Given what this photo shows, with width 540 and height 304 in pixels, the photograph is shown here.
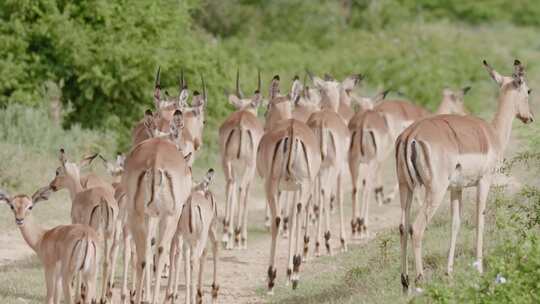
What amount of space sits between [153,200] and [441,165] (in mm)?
2222

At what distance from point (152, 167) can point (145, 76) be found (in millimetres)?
8875

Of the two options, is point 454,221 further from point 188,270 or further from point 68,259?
point 68,259

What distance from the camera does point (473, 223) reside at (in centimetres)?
1223

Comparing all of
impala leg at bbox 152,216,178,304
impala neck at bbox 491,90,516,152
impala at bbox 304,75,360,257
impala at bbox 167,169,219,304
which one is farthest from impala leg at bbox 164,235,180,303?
impala neck at bbox 491,90,516,152

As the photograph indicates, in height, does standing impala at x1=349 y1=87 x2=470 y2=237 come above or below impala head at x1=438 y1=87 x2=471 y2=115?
below

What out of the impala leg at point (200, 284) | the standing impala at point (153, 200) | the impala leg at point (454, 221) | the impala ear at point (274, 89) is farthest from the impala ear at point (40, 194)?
the impala ear at point (274, 89)

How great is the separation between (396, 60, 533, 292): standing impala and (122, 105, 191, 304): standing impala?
1740 mm

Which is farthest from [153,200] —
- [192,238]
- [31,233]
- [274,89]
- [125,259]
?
[274,89]

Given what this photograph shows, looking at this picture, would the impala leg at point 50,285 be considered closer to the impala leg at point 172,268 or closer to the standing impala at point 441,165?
the impala leg at point 172,268

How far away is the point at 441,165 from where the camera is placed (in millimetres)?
9570

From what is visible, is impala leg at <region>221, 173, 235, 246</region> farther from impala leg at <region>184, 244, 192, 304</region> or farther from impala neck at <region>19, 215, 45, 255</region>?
impala neck at <region>19, 215, 45, 255</region>

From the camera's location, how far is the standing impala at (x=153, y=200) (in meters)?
9.70

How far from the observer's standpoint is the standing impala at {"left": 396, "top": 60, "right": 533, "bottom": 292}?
9531 mm

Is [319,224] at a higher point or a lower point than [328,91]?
lower
